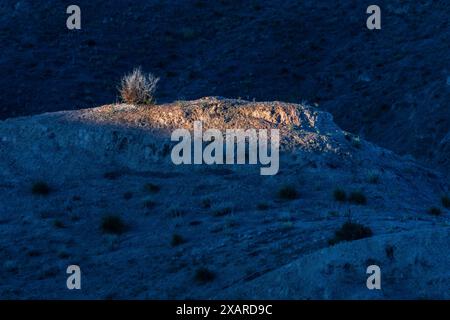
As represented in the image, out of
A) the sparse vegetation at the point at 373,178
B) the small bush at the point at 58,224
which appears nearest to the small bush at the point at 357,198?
the sparse vegetation at the point at 373,178

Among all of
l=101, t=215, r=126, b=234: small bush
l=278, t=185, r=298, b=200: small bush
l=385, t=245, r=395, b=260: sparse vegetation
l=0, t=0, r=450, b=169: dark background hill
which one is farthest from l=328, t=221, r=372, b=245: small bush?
l=0, t=0, r=450, b=169: dark background hill

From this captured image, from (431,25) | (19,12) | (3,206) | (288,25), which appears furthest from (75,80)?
(3,206)

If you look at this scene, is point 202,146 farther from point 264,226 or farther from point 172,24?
point 172,24

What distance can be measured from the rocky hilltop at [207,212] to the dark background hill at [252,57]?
38.8 ft

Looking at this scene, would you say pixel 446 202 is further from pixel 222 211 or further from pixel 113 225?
pixel 113 225

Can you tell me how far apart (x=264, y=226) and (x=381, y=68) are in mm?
22394

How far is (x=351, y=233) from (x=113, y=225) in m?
5.19

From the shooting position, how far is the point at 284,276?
44.5 ft

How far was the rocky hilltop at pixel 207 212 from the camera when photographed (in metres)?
13.9

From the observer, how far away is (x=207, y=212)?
61.8 feet

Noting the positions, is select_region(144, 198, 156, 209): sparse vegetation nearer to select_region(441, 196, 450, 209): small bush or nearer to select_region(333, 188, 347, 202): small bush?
select_region(333, 188, 347, 202): small bush

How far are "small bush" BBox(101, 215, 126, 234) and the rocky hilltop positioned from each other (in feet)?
0.08

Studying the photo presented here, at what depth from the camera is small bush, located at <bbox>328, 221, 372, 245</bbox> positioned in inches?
595

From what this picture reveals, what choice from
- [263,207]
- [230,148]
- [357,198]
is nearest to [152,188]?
[230,148]
